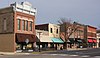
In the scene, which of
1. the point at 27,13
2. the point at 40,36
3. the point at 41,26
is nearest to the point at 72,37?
the point at 41,26

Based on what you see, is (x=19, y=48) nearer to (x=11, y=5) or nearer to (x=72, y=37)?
(x=11, y=5)

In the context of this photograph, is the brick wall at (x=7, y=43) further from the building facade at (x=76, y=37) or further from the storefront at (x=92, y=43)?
the storefront at (x=92, y=43)

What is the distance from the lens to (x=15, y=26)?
179 ft

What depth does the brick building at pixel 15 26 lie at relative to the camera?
5462 cm

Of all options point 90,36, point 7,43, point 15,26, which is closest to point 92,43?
point 90,36

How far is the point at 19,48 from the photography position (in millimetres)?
56312

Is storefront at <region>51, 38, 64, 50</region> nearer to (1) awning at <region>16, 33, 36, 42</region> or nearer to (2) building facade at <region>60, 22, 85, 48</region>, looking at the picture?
(2) building facade at <region>60, 22, 85, 48</region>

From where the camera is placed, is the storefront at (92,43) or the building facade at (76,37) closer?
the building facade at (76,37)

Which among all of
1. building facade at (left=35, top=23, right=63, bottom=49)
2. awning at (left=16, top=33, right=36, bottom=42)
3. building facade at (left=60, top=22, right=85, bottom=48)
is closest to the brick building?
awning at (left=16, top=33, right=36, bottom=42)

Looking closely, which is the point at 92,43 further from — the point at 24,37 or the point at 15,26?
the point at 15,26

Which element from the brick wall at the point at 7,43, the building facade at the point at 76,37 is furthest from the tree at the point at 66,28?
the brick wall at the point at 7,43

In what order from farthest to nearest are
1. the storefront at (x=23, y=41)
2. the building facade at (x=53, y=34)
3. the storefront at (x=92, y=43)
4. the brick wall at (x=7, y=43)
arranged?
the storefront at (x=92, y=43) → the building facade at (x=53, y=34) → the storefront at (x=23, y=41) → the brick wall at (x=7, y=43)

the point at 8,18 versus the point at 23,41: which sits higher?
the point at 8,18

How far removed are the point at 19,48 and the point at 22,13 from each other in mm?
8048
